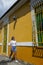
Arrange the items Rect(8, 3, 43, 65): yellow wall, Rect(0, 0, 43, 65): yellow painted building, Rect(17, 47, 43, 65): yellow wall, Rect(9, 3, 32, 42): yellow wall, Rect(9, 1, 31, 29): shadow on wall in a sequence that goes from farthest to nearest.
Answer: Rect(9, 1, 31, 29): shadow on wall
Rect(9, 3, 32, 42): yellow wall
Rect(8, 3, 43, 65): yellow wall
Rect(0, 0, 43, 65): yellow painted building
Rect(17, 47, 43, 65): yellow wall

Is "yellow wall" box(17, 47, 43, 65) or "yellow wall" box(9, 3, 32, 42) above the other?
"yellow wall" box(9, 3, 32, 42)

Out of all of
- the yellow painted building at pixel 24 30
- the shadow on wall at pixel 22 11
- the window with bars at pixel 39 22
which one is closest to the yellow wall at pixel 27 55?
the yellow painted building at pixel 24 30

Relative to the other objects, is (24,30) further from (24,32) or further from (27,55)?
(27,55)

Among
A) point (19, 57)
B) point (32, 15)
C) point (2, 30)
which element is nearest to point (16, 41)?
point (19, 57)

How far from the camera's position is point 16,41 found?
1542 centimetres

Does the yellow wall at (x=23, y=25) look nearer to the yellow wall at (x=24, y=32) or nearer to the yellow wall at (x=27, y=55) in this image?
the yellow wall at (x=24, y=32)

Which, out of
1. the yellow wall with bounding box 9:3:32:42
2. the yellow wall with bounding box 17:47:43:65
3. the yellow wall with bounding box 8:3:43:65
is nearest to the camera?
the yellow wall with bounding box 17:47:43:65

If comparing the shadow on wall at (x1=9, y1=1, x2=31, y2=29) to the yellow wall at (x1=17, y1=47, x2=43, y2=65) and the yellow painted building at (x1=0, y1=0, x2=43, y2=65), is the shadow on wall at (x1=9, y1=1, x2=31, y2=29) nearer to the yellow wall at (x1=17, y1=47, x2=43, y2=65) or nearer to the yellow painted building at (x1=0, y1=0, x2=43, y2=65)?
the yellow painted building at (x1=0, y1=0, x2=43, y2=65)

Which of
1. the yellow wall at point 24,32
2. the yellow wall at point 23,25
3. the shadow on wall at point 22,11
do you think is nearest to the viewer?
the yellow wall at point 24,32

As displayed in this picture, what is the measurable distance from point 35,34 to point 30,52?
1.04 m

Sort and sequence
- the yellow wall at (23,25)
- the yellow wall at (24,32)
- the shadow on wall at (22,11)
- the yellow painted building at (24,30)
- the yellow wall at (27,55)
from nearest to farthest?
the yellow wall at (27,55)
the yellow painted building at (24,30)
the yellow wall at (24,32)
the yellow wall at (23,25)
the shadow on wall at (22,11)

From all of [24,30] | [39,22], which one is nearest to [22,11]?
[24,30]

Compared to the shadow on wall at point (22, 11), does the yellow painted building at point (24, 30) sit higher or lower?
lower

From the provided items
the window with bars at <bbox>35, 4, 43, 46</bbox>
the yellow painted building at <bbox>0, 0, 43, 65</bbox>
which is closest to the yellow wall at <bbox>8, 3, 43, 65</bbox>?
the yellow painted building at <bbox>0, 0, 43, 65</bbox>
